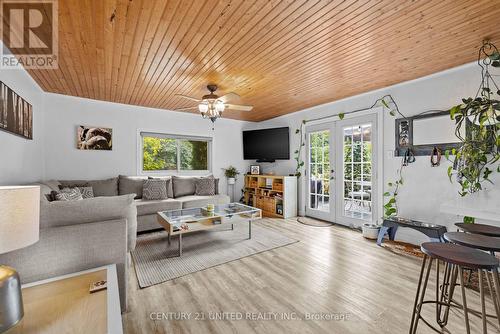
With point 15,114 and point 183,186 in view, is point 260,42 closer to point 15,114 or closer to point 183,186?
→ point 15,114

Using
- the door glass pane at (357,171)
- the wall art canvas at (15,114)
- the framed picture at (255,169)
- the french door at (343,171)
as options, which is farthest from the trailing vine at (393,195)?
the wall art canvas at (15,114)

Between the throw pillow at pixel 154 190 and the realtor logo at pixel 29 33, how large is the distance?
7.11 ft

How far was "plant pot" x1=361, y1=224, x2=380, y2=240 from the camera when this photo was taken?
3.39 meters

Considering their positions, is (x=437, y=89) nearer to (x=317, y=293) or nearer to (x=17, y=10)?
(x=317, y=293)

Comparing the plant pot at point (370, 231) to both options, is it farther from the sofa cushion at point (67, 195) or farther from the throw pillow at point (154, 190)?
the sofa cushion at point (67, 195)

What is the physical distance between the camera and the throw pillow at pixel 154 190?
3988mm

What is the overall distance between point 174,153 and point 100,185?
164cm

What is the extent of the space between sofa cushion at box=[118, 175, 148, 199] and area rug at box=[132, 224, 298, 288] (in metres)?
0.92

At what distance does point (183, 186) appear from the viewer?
454 centimetres

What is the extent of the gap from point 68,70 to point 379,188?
4.78 metres

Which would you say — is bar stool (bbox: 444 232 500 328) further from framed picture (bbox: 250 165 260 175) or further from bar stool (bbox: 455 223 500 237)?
framed picture (bbox: 250 165 260 175)

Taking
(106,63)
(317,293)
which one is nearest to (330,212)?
(317,293)

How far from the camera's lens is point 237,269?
2455 millimetres

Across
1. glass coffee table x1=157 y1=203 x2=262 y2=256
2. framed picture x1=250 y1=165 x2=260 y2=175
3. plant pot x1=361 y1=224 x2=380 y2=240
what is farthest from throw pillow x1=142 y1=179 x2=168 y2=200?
plant pot x1=361 y1=224 x2=380 y2=240
